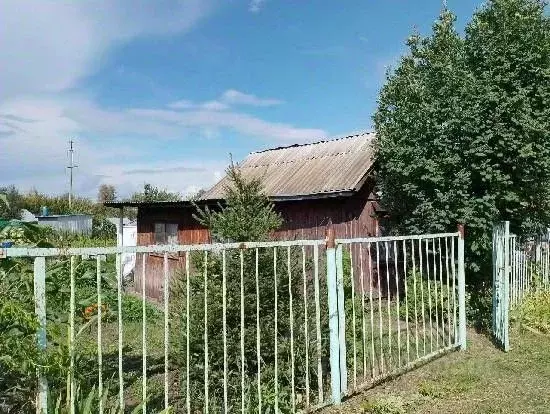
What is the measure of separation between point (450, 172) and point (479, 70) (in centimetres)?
192

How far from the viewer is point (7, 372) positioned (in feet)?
9.02

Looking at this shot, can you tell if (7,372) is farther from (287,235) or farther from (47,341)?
(287,235)

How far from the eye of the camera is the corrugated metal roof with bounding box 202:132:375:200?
11.0m

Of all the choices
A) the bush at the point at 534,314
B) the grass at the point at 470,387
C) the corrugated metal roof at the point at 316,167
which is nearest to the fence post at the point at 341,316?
the grass at the point at 470,387

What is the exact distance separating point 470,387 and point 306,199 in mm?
6421

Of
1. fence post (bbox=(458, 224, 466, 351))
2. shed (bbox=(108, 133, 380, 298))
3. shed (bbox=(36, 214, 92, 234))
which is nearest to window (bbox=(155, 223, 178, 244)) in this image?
shed (bbox=(108, 133, 380, 298))

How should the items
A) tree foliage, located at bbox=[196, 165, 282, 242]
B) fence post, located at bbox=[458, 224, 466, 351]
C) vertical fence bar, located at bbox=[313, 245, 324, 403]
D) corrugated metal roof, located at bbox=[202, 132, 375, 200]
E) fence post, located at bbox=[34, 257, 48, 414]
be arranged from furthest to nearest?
corrugated metal roof, located at bbox=[202, 132, 375, 200] < fence post, located at bbox=[458, 224, 466, 351] < tree foliage, located at bbox=[196, 165, 282, 242] < vertical fence bar, located at bbox=[313, 245, 324, 403] < fence post, located at bbox=[34, 257, 48, 414]

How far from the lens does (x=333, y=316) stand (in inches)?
186

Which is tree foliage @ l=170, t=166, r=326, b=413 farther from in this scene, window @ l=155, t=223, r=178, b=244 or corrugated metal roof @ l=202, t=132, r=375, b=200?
window @ l=155, t=223, r=178, b=244

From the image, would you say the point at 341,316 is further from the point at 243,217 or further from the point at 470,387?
the point at 470,387

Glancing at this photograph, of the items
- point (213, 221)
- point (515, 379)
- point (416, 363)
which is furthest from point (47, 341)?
point (515, 379)

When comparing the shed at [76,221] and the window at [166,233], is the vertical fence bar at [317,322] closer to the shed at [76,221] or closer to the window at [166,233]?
the window at [166,233]

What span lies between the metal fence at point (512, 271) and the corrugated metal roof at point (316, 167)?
10.6 feet

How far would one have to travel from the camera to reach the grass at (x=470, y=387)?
474 cm
